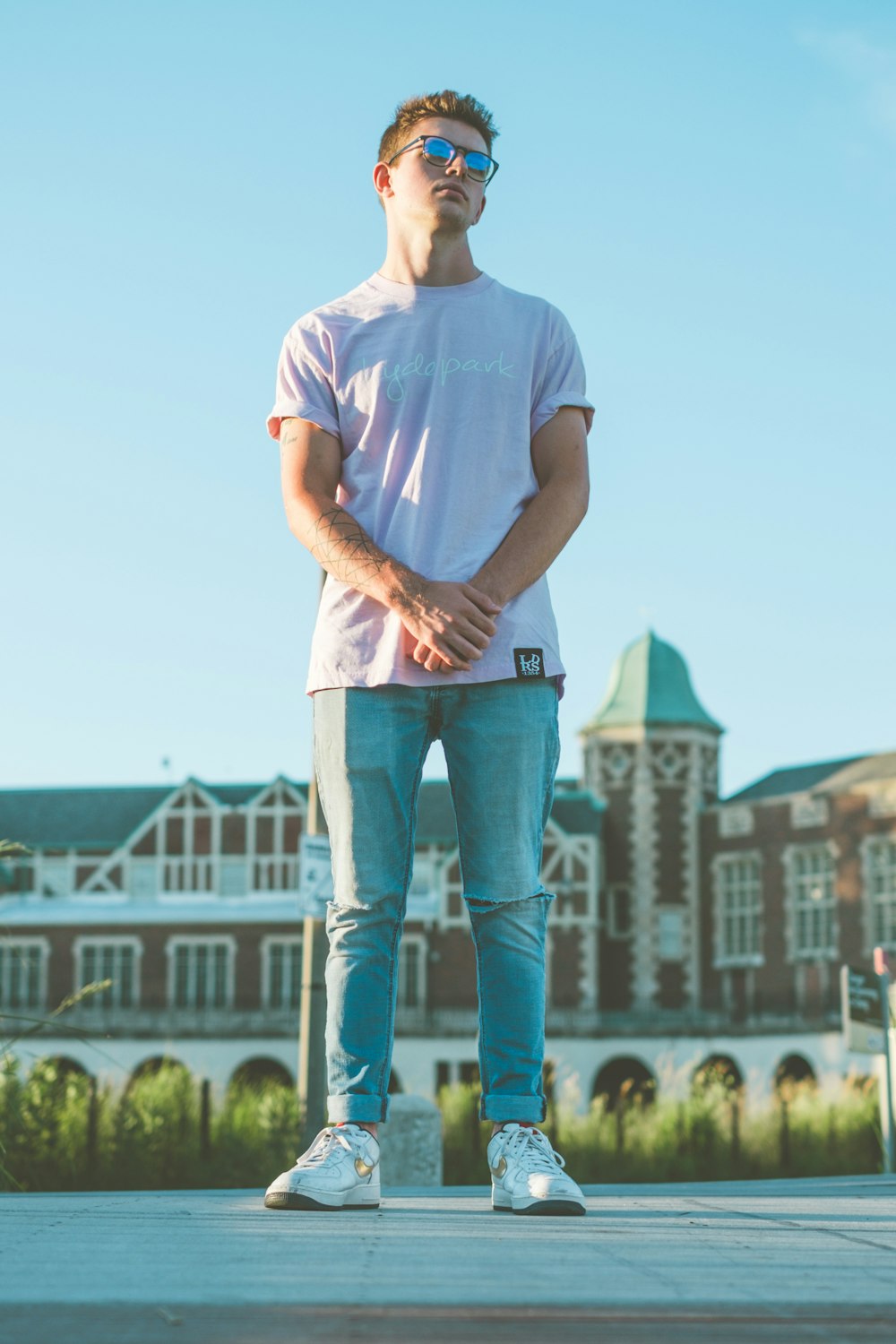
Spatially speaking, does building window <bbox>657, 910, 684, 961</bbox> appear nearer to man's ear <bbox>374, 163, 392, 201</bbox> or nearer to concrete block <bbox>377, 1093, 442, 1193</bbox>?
concrete block <bbox>377, 1093, 442, 1193</bbox>

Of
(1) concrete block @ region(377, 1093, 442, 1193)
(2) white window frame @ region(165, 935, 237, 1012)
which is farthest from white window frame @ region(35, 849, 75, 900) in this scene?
(1) concrete block @ region(377, 1093, 442, 1193)

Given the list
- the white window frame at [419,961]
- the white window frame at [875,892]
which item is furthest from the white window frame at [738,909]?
the white window frame at [419,961]

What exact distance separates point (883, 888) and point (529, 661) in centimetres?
3330

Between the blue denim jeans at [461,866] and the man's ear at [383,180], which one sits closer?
the blue denim jeans at [461,866]

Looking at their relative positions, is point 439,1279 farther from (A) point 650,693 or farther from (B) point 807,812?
(A) point 650,693

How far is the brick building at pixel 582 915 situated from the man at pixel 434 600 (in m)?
31.6

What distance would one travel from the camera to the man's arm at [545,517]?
305 cm

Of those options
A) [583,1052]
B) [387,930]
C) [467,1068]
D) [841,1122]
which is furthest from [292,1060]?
[387,930]

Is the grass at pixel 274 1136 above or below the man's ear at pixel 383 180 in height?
below

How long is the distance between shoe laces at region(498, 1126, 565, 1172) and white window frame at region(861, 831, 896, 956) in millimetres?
32946

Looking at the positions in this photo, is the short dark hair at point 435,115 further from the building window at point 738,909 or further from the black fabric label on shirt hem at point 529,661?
the building window at point 738,909

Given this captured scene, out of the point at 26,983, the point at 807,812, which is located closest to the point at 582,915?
the point at 807,812

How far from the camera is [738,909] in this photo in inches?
1487

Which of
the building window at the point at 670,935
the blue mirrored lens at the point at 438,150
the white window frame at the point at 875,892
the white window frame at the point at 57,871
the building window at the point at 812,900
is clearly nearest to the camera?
the blue mirrored lens at the point at 438,150
